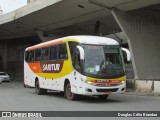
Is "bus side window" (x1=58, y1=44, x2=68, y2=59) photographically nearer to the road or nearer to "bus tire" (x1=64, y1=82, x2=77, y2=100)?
"bus tire" (x1=64, y1=82, x2=77, y2=100)

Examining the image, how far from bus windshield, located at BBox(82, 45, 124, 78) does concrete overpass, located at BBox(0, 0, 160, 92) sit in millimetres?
5692

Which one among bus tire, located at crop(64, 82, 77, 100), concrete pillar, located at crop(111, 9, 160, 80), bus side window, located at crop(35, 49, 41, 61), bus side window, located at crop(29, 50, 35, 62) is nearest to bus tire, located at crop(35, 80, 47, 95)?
bus side window, located at crop(35, 49, 41, 61)

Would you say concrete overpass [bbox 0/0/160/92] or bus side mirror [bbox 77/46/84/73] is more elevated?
concrete overpass [bbox 0/0/160/92]

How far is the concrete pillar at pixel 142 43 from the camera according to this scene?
107 feet

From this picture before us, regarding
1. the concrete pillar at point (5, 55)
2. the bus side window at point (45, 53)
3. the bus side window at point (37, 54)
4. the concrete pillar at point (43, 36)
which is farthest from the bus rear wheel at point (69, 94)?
the concrete pillar at point (5, 55)

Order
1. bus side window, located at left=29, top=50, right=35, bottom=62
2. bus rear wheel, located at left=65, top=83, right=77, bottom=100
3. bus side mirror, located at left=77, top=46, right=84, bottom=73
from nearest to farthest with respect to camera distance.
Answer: bus side mirror, located at left=77, top=46, right=84, bottom=73
bus rear wheel, located at left=65, top=83, right=77, bottom=100
bus side window, located at left=29, top=50, right=35, bottom=62

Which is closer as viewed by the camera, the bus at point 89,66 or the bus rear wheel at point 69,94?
the bus at point 89,66

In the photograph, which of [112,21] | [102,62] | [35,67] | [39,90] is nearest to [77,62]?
[102,62]

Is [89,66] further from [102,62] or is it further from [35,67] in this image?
[35,67]

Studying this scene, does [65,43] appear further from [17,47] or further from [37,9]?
[17,47]

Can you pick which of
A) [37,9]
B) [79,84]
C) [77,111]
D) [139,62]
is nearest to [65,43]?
[79,84]

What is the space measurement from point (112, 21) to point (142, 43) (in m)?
11.2

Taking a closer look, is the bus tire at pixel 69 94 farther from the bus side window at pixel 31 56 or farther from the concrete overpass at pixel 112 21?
the bus side window at pixel 31 56

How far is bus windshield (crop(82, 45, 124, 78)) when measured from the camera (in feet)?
60.1
